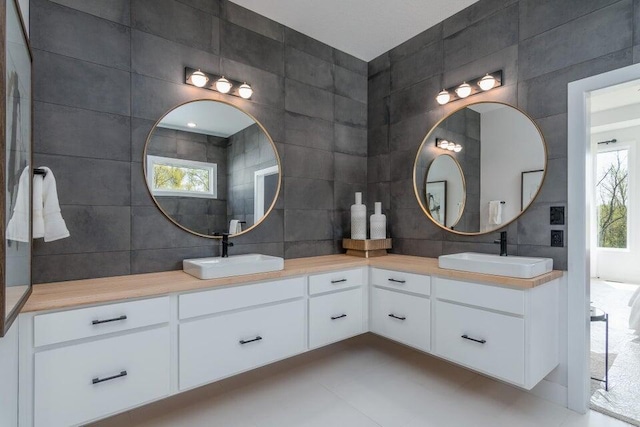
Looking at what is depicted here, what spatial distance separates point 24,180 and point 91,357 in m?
0.89

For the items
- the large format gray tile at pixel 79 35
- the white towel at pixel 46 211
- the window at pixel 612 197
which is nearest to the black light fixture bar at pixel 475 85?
the large format gray tile at pixel 79 35

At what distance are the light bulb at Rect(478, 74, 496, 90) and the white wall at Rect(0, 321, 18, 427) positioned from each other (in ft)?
10.5

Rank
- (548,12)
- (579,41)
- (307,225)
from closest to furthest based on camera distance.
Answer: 1. (579,41)
2. (548,12)
3. (307,225)

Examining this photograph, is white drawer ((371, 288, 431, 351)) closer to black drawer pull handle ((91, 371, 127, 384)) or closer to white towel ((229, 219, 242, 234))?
white towel ((229, 219, 242, 234))

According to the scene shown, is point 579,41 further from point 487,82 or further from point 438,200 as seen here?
point 438,200

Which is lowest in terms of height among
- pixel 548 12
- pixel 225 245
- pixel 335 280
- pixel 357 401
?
pixel 357 401

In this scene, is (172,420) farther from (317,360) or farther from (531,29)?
(531,29)

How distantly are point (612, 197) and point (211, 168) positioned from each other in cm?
667

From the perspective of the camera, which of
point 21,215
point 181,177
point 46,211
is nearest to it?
point 21,215

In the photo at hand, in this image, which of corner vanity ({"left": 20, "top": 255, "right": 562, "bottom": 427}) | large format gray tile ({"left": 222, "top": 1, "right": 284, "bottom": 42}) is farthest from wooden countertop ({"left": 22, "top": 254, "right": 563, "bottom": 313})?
large format gray tile ({"left": 222, "top": 1, "right": 284, "bottom": 42})

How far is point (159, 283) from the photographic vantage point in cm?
178

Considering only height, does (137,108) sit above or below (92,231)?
above

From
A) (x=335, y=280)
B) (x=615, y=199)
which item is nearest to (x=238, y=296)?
(x=335, y=280)

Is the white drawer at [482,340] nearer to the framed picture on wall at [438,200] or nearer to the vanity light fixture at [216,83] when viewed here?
the framed picture on wall at [438,200]
